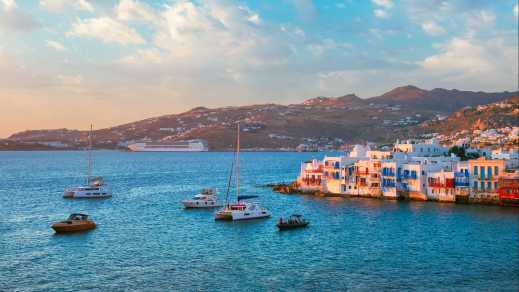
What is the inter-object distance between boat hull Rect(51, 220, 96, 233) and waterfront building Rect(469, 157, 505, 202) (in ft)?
140

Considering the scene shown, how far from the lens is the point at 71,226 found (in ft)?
155

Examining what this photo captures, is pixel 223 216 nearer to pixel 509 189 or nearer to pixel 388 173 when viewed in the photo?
pixel 388 173

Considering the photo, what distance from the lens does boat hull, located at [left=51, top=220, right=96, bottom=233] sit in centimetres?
4669

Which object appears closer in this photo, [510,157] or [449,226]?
[449,226]

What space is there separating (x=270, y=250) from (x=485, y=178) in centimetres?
3426

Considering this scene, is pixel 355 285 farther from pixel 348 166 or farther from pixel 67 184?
pixel 67 184

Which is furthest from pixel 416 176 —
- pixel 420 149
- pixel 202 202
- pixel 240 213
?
pixel 202 202

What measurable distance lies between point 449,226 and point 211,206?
2788 centimetres

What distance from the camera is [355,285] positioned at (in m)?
29.8

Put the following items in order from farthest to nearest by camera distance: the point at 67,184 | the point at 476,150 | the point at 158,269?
1. the point at 67,184
2. the point at 476,150
3. the point at 158,269

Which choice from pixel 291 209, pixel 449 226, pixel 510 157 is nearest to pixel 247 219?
pixel 291 209

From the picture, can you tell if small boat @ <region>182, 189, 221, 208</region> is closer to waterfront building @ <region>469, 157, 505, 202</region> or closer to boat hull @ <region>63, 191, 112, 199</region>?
boat hull @ <region>63, 191, 112, 199</region>

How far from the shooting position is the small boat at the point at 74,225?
153 feet

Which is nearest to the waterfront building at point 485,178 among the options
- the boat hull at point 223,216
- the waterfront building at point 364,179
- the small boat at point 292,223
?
the waterfront building at point 364,179
